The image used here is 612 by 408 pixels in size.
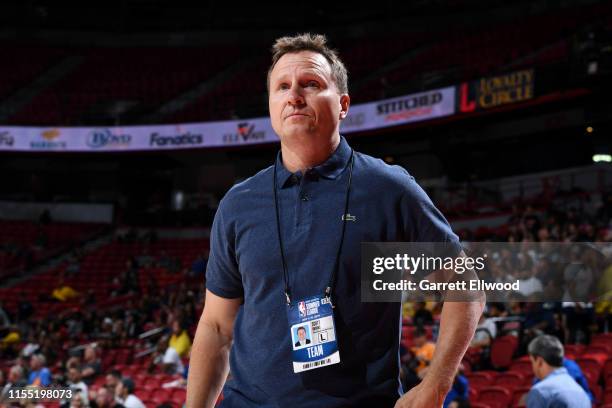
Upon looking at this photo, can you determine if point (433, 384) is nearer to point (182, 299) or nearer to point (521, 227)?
point (521, 227)

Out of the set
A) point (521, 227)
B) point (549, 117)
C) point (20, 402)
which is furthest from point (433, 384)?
point (549, 117)

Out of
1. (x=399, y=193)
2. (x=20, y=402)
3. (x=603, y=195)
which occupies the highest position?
(x=603, y=195)

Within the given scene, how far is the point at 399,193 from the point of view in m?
1.77

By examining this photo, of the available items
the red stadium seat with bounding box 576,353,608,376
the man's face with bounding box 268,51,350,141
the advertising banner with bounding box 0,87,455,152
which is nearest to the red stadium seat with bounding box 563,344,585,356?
the red stadium seat with bounding box 576,353,608,376

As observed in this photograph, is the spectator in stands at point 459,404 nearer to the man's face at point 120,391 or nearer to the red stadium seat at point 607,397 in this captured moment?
the red stadium seat at point 607,397

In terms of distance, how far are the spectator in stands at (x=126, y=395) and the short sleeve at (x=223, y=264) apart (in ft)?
15.3

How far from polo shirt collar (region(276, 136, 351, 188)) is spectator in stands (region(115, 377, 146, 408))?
16.0ft

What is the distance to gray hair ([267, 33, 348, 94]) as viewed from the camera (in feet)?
6.25

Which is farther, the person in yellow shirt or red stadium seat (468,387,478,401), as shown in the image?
the person in yellow shirt

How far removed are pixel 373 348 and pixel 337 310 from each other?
113mm

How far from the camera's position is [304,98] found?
1.84 m

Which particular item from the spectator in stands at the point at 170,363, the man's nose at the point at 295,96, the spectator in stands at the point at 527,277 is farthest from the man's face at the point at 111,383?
the man's nose at the point at 295,96

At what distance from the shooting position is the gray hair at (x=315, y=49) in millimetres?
1905

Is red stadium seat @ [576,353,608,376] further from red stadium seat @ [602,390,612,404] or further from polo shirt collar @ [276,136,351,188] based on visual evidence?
polo shirt collar @ [276,136,351,188]
